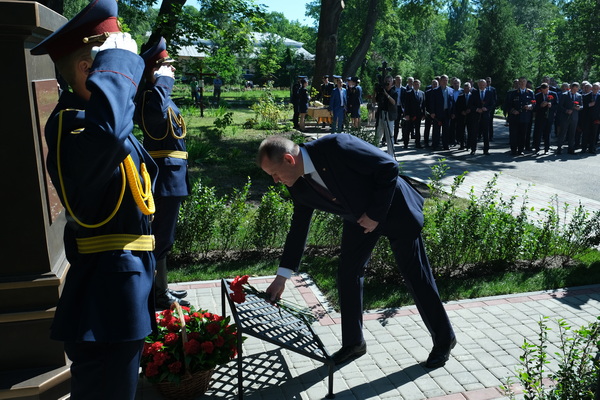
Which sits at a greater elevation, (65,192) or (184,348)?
(65,192)

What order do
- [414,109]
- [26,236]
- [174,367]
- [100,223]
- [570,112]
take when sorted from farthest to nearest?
[414,109]
[570,112]
[174,367]
[26,236]
[100,223]

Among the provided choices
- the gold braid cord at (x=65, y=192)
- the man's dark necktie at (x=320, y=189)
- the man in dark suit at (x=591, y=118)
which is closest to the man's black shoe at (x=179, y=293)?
the man's dark necktie at (x=320, y=189)

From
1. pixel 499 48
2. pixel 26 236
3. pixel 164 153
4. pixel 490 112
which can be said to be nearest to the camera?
pixel 26 236

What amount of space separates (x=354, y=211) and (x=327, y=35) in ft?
67.9

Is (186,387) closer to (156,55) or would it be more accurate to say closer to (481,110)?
(156,55)

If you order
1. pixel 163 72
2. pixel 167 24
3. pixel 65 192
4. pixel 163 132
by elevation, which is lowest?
pixel 65 192

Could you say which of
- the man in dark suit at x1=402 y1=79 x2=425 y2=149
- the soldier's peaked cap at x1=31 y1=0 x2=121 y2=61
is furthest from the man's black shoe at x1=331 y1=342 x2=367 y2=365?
the man in dark suit at x1=402 y1=79 x2=425 y2=149

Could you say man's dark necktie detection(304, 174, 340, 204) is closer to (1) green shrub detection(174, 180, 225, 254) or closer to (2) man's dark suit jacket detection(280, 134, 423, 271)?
(2) man's dark suit jacket detection(280, 134, 423, 271)

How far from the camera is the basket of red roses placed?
3459mm

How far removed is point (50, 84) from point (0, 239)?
1.07 m

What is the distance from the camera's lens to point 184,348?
11.4 ft

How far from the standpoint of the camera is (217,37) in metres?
12.3

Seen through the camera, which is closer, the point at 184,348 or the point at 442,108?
the point at 184,348

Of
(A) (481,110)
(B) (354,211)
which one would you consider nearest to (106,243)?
(B) (354,211)
